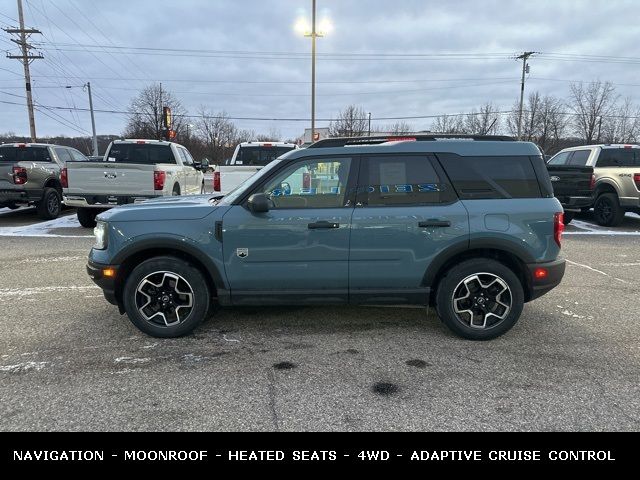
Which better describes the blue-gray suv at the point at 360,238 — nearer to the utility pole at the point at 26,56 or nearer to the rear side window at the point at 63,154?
the rear side window at the point at 63,154

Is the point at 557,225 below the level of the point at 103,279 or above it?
above

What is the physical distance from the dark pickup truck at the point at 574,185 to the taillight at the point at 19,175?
41.4 feet

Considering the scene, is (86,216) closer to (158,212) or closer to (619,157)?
(158,212)

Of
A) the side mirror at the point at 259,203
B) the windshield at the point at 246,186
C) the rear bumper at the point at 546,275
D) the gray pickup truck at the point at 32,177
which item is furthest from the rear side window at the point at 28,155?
the rear bumper at the point at 546,275

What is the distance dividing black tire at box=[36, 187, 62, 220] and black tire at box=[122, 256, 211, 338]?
8.82 m

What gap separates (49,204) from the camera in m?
11.2

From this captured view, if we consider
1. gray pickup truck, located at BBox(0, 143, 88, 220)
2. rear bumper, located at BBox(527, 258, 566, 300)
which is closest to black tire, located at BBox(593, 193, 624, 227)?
rear bumper, located at BBox(527, 258, 566, 300)

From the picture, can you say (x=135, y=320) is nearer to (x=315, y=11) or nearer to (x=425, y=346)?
(x=425, y=346)

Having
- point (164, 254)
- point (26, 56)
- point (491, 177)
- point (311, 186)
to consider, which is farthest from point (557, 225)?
point (26, 56)

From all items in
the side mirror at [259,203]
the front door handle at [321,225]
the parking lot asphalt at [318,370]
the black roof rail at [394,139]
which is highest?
the black roof rail at [394,139]

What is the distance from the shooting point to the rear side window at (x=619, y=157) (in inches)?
420

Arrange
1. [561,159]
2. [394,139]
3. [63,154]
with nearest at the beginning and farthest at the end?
[394,139], [561,159], [63,154]

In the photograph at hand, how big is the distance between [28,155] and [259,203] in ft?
36.4

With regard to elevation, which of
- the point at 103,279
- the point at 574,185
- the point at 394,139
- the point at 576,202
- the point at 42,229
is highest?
the point at 394,139
